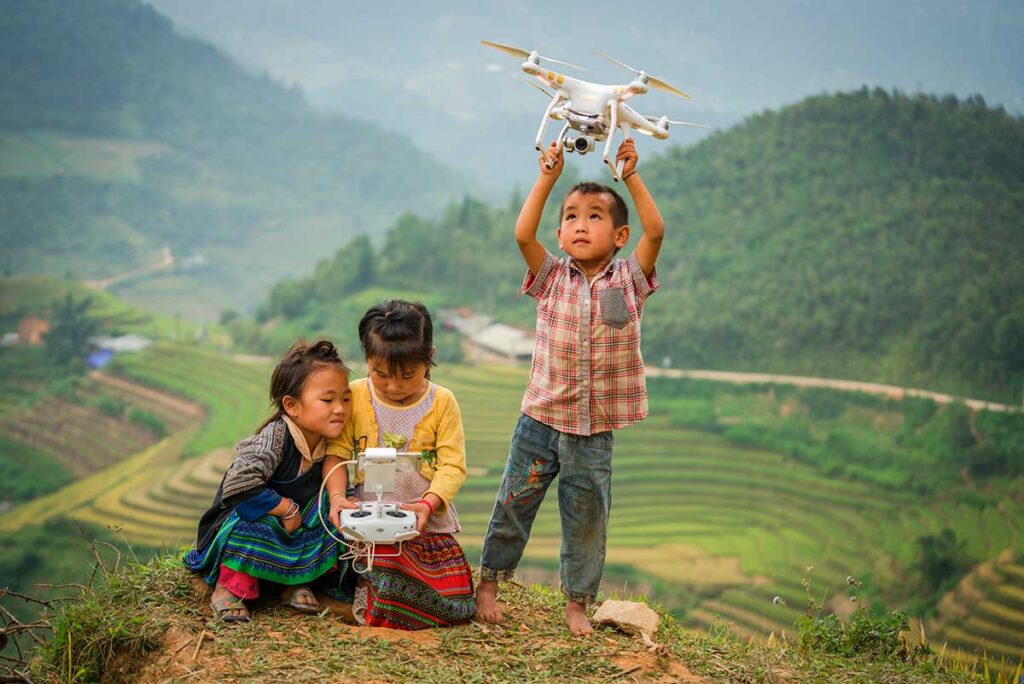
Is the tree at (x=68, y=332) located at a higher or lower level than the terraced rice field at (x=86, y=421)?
higher

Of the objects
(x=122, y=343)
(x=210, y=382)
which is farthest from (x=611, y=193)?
(x=122, y=343)

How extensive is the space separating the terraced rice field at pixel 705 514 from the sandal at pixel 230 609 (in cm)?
1369

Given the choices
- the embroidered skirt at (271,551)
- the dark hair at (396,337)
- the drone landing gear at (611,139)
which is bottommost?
the embroidered skirt at (271,551)

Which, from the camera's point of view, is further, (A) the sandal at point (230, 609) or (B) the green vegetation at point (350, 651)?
(A) the sandal at point (230, 609)

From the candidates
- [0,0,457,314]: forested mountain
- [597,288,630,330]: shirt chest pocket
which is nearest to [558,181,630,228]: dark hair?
[597,288,630,330]: shirt chest pocket

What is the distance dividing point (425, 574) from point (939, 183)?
2256 cm

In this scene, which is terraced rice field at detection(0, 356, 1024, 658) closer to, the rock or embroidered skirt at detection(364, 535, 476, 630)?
the rock

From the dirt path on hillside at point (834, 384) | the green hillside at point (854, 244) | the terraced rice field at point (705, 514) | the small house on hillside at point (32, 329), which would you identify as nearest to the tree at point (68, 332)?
→ the small house on hillside at point (32, 329)

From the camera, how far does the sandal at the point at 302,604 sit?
393cm

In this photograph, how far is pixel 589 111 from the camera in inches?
146

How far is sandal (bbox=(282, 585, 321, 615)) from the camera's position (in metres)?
3.93

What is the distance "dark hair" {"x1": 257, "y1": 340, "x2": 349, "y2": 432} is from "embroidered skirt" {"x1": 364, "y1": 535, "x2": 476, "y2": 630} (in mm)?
706

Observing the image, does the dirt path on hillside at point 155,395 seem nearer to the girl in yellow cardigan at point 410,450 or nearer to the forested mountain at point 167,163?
the forested mountain at point 167,163

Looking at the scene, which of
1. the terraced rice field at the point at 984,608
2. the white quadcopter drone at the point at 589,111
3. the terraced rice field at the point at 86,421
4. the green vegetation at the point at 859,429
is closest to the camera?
the white quadcopter drone at the point at 589,111
